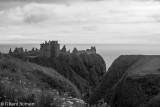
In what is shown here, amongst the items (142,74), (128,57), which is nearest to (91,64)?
(128,57)

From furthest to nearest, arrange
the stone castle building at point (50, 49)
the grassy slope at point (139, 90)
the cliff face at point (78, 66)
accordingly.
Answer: the stone castle building at point (50, 49), the cliff face at point (78, 66), the grassy slope at point (139, 90)

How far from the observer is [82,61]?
132 metres

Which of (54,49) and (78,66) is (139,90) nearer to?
(54,49)

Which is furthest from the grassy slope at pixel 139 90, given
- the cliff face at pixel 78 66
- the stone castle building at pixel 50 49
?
the stone castle building at pixel 50 49

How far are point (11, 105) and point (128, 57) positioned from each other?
2464 centimetres

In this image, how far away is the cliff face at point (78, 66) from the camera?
366 feet

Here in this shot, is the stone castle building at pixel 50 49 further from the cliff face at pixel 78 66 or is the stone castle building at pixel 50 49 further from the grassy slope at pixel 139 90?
the grassy slope at pixel 139 90

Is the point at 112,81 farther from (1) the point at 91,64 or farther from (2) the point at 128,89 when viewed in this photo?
(1) the point at 91,64

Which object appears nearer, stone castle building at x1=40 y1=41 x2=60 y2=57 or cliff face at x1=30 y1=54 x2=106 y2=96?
cliff face at x1=30 y1=54 x2=106 y2=96

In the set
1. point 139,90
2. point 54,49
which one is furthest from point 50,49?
point 139,90

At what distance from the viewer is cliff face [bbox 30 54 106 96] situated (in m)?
112

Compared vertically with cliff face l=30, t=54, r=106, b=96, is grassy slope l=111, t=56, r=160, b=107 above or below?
above

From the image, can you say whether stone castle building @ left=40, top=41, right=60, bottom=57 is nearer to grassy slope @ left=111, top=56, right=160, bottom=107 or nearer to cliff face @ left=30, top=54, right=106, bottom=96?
cliff face @ left=30, top=54, right=106, bottom=96

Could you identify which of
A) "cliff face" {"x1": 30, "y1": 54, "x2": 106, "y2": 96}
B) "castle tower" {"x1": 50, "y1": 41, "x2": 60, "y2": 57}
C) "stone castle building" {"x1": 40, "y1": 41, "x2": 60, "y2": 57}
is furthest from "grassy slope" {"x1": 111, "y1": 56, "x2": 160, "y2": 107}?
"castle tower" {"x1": 50, "y1": 41, "x2": 60, "y2": 57}
